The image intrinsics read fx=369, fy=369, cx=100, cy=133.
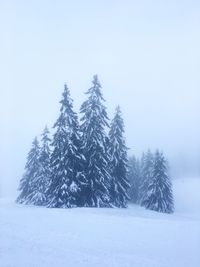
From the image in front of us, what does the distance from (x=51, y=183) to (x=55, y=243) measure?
20.1 m

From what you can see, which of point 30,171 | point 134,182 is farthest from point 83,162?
point 134,182

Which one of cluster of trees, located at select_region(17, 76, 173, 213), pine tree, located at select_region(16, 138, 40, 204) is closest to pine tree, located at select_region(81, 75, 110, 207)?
cluster of trees, located at select_region(17, 76, 173, 213)

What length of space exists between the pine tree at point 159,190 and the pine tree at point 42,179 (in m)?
20.1

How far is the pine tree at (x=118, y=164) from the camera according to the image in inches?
1718

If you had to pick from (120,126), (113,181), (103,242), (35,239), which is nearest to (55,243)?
(35,239)

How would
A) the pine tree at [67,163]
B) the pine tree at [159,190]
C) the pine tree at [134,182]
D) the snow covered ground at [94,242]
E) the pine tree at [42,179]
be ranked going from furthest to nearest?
the pine tree at [134,182] → the pine tree at [159,190] → the pine tree at [42,179] → the pine tree at [67,163] → the snow covered ground at [94,242]

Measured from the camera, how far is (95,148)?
38.4 metres

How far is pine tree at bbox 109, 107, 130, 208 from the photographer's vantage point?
4362 centimetres

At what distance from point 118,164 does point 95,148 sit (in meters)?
8.14

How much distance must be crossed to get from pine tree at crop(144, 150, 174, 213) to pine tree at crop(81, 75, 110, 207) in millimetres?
23566

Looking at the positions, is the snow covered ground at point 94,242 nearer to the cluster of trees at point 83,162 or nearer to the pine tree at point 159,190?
the cluster of trees at point 83,162

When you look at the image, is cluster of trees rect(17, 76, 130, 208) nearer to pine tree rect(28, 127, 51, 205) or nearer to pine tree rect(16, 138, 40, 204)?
pine tree rect(28, 127, 51, 205)

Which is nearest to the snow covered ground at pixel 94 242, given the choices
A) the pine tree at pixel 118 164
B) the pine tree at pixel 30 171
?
the pine tree at pixel 118 164

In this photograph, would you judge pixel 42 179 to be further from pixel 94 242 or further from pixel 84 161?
pixel 94 242
